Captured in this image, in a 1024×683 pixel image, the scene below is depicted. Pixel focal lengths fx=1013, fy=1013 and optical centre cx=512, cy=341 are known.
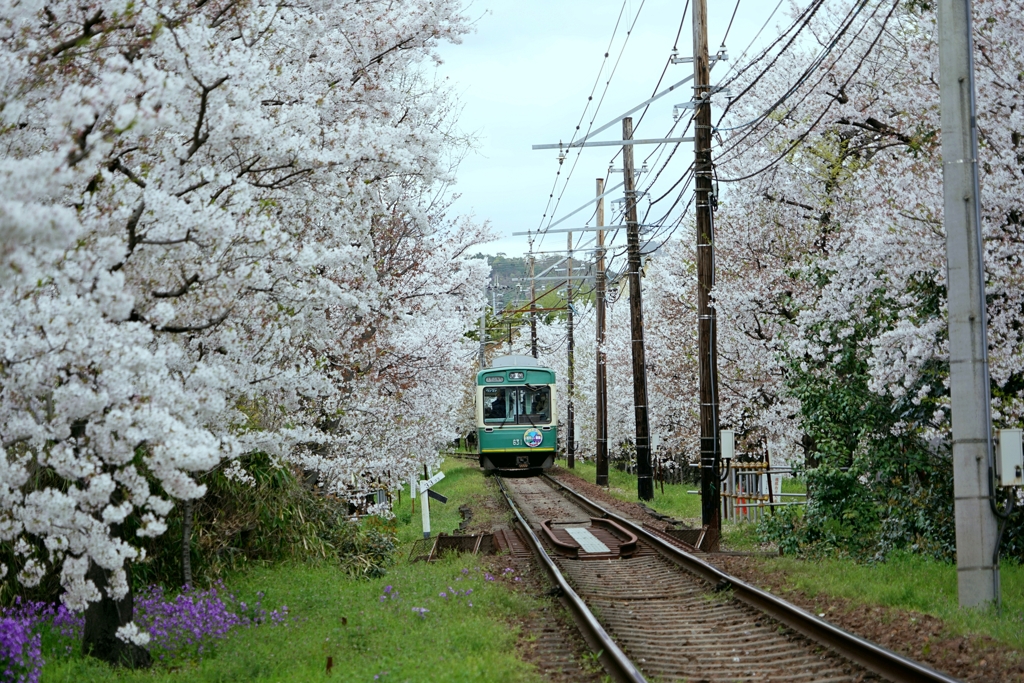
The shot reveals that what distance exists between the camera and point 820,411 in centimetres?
1405

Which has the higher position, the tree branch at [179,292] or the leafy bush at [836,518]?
the tree branch at [179,292]

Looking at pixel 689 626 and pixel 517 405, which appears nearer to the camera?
pixel 689 626

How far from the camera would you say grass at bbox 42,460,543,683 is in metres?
7.86

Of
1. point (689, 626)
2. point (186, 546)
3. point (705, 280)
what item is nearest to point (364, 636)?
point (186, 546)

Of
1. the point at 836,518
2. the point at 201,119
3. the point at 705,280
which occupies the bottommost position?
the point at 836,518

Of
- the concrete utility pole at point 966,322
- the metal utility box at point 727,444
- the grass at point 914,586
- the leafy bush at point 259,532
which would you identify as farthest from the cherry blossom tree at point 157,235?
the metal utility box at point 727,444

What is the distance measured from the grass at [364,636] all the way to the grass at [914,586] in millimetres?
3299

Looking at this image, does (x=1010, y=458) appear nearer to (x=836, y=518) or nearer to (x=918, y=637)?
(x=918, y=637)

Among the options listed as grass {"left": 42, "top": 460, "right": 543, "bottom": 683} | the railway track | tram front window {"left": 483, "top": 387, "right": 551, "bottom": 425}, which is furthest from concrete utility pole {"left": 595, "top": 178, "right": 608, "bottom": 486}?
grass {"left": 42, "top": 460, "right": 543, "bottom": 683}

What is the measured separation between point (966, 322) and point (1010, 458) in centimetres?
132

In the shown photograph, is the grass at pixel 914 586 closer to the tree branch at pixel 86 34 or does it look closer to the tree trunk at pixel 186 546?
the tree trunk at pixel 186 546

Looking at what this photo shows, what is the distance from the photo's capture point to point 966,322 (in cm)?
955

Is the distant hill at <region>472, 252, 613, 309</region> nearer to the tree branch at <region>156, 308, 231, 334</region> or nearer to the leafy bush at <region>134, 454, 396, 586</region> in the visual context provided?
the leafy bush at <region>134, 454, 396, 586</region>

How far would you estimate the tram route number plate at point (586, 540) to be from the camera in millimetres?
15058
